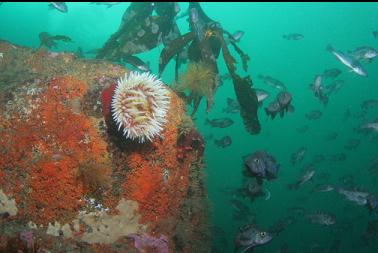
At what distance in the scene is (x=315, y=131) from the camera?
62375mm

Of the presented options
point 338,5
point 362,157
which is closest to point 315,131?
point 362,157

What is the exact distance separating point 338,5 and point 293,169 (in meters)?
44.4

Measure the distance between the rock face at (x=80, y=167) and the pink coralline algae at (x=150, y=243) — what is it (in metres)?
0.02

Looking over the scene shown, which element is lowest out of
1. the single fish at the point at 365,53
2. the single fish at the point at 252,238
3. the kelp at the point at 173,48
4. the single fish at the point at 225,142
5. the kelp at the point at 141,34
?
the single fish at the point at 252,238

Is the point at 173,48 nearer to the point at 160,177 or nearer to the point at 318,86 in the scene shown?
the point at 160,177

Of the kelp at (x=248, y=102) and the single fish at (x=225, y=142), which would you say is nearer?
the kelp at (x=248, y=102)

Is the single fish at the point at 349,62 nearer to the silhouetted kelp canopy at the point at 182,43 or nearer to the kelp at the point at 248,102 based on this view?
the silhouetted kelp canopy at the point at 182,43

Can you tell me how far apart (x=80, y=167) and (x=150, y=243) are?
1.14 meters

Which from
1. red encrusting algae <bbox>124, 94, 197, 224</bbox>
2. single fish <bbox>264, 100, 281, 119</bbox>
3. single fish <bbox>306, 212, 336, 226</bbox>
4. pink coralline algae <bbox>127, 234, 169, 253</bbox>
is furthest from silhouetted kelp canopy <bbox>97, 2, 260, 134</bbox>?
single fish <bbox>306, 212, 336, 226</bbox>

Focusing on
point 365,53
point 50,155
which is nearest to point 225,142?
point 365,53

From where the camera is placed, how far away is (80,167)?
3.56 m

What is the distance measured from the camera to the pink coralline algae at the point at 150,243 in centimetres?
376

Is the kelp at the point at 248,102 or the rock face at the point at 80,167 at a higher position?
the kelp at the point at 248,102

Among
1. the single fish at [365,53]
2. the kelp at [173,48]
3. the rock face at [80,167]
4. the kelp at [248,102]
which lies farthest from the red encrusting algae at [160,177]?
the single fish at [365,53]
